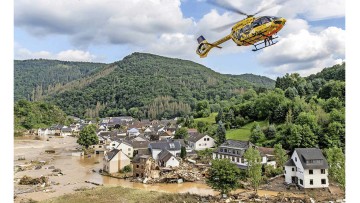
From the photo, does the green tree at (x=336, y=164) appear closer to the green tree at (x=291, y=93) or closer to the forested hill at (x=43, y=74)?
the green tree at (x=291, y=93)

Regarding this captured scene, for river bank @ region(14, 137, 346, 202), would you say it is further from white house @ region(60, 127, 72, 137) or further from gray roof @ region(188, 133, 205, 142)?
white house @ region(60, 127, 72, 137)

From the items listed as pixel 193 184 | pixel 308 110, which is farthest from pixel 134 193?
pixel 308 110

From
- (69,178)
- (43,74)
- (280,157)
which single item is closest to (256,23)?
(280,157)

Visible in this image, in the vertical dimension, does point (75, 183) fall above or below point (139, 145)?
below

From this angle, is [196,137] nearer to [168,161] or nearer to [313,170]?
[168,161]

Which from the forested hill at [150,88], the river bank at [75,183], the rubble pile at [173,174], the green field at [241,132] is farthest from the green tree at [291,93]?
the forested hill at [150,88]
